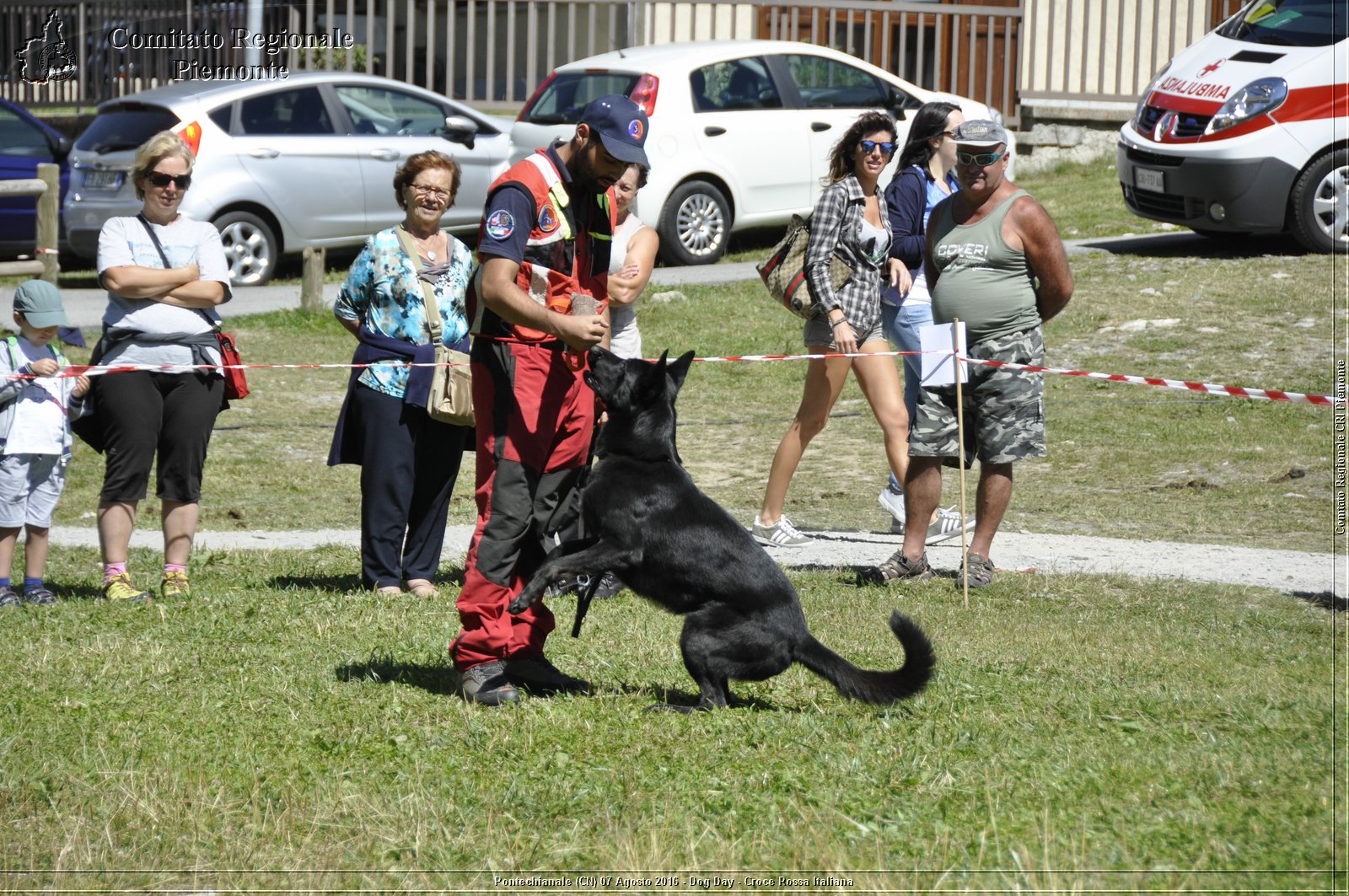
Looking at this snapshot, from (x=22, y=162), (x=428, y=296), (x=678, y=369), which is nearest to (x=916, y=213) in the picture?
(x=428, y=296)

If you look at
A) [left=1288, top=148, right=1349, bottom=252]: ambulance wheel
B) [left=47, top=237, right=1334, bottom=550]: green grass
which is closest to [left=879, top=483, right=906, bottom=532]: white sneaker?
[left=47, top=237, right=1334, bottom=550]: green grass

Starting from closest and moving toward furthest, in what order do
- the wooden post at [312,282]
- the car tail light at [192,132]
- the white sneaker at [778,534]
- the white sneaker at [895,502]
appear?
the white sneaker at [778,534]
the white sneaker at [895,502]
the wooden post at [312,282]
the car tail light at [192,132]

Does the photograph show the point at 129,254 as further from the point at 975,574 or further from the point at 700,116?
the point at 700,116

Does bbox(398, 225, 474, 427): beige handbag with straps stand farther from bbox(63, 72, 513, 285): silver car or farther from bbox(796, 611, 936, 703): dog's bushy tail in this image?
bbox(63, 72, 513, 285): silver car

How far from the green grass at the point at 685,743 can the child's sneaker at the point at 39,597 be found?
0.87 feet

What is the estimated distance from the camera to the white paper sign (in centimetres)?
658

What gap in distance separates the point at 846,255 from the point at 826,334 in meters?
0.42

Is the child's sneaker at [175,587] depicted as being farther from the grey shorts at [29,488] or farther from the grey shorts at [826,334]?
the grey shorts at [826,334]

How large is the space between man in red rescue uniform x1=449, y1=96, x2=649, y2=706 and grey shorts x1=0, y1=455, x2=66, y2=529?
277 centimetres

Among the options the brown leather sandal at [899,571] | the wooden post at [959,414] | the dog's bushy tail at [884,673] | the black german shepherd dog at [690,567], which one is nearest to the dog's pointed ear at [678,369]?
the black german shepherd dog at [690,567]

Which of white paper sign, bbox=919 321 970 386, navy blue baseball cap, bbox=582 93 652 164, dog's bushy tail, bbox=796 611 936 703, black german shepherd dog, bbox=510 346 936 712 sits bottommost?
dog's bushy tail, bbox=796 611 936 703

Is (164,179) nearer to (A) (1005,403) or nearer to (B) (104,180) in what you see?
(A) (1005,403)

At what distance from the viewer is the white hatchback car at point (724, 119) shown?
14.5 meters

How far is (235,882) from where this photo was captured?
3.67m
